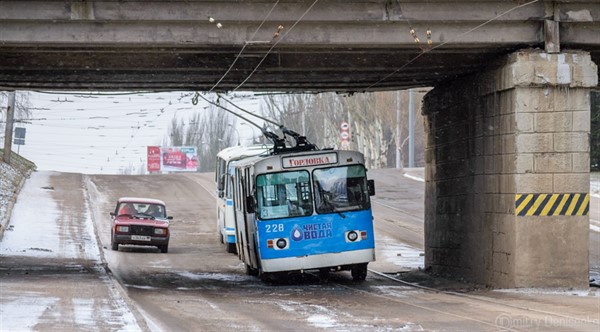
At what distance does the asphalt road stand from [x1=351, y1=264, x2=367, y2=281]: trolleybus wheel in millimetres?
214

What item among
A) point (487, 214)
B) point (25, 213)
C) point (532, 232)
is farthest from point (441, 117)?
point (25, 213)

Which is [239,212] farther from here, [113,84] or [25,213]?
[25,213]

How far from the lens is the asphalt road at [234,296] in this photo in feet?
47.4

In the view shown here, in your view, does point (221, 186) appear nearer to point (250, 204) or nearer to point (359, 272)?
point (359, 272)

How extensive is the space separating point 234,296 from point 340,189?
4126mm

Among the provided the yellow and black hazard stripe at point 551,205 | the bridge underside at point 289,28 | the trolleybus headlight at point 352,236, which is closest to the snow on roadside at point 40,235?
the trolleybus headlight at point 352,236

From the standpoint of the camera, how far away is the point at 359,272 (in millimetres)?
24141

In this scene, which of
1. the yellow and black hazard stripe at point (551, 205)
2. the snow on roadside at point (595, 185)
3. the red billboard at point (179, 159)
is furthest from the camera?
the red billboard at point (179, 159)

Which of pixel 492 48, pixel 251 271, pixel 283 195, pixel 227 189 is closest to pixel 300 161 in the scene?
pixel 283 195

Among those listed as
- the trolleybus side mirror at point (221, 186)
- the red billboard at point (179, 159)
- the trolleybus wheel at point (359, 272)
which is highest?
the red billboard at point (179, 159)

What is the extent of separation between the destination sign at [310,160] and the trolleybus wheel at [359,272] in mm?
2437

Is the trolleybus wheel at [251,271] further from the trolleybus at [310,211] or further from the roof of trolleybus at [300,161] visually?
the roof of trolleybus at [300,161]

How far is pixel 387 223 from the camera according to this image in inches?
1710

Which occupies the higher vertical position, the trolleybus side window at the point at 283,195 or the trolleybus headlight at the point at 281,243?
the trolleybus side window at the point at 283,195
